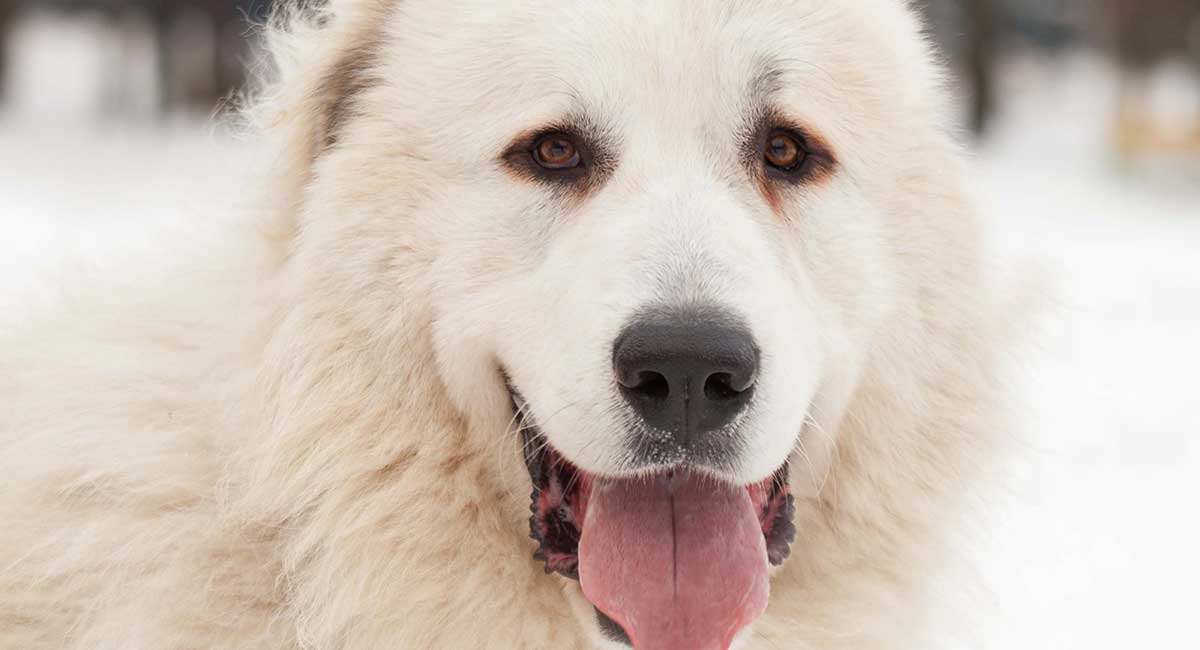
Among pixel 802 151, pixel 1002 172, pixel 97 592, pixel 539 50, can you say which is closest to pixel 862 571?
pixel 802 151

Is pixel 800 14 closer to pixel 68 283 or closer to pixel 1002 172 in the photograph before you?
pixel 68 283

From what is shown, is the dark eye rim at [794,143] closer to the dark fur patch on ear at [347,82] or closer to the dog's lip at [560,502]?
the dog's lip at [560,502]

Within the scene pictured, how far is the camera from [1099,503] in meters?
6.11

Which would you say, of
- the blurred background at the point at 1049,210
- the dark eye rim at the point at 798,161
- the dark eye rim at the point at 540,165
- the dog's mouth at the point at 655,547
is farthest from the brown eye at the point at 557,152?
the blurred background at the point at 1049,210

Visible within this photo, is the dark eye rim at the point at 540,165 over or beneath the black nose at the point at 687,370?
over

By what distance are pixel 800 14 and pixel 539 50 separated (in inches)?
21.5

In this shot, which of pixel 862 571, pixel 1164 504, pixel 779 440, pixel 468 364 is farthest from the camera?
pixel 1164 504

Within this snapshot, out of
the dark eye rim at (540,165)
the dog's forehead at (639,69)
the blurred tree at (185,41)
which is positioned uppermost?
the dog's forehead at (639,69)

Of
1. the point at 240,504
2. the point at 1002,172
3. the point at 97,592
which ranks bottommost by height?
the point at 1002,172

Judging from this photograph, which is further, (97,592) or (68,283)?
(68,283)

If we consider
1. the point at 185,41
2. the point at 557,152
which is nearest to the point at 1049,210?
the point at 557,152

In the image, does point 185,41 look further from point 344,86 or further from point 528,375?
point 528,375

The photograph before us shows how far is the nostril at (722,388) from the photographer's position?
2338 millimetres

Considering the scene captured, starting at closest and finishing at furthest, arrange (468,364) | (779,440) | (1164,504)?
(779,440) → (468,364) → (1164,504)
